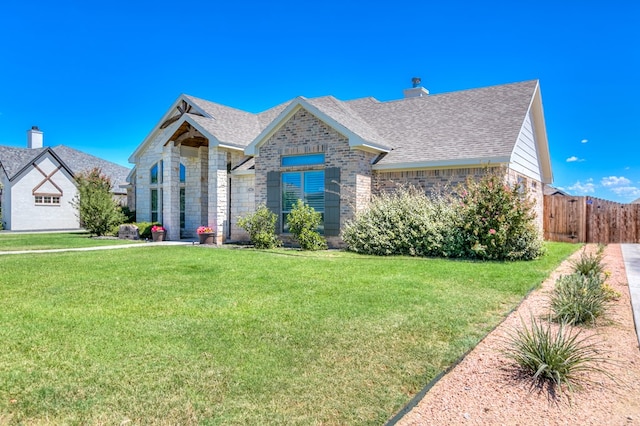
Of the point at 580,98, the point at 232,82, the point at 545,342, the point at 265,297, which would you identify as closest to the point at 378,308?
the point at 265,297

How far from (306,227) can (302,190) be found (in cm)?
178

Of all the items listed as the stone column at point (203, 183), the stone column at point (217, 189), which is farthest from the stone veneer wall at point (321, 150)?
the stone column at point (203, 183)

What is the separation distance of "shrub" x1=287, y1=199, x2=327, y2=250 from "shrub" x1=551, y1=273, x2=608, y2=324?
8.83m

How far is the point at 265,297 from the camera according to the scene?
655 cm

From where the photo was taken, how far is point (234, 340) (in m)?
4.50

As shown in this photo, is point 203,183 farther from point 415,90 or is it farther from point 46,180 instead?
point 46,180

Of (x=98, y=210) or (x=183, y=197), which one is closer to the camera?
(x=183, y=197)

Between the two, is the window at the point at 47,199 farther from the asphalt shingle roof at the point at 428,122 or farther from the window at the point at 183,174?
the asphalt shingle roof at the point at 428,122

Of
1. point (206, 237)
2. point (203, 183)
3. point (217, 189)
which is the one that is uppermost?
point (203, 183)

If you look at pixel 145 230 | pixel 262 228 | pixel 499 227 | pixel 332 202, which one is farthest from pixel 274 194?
pixel 499 227

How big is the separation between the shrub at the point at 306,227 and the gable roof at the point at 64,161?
934 inches

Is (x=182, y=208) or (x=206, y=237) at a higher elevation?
(x=182, y=208)

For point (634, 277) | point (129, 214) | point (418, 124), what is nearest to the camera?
point (634, 277)

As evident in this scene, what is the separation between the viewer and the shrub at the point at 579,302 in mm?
5227
